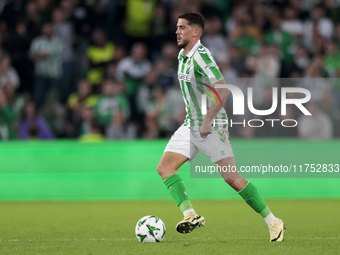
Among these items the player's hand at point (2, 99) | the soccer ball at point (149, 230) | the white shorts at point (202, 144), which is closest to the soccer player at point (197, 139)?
the white shorts at point (202, 144)

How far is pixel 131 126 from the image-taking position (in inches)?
445

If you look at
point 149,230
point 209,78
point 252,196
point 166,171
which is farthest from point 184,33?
point 149,230

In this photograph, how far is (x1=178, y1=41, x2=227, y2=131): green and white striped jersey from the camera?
5.82 m

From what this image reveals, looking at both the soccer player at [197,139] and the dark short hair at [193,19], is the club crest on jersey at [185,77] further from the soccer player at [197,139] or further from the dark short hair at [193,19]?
the dark short hair at [193,19]

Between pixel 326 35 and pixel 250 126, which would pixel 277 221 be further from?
pixel 326 35

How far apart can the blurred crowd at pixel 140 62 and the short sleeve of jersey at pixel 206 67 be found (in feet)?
14.7

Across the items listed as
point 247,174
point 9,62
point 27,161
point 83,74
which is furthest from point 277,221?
point 9,62

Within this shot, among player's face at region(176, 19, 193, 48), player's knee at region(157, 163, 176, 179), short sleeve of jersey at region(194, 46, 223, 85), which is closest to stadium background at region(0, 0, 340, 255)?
player's knee at region(157, 163, 176, 179)

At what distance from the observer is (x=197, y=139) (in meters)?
5.93

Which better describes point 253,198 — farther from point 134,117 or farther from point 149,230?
point 134,117

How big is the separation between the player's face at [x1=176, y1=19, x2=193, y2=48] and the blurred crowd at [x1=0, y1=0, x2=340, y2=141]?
14.4 ft

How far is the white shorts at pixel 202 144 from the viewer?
19.1ft

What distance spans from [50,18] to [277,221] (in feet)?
29.7

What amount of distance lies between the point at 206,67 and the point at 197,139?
721 mm
